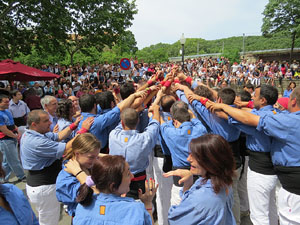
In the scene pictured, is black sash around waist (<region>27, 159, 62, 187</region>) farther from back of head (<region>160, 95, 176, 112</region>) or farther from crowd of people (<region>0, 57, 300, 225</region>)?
back of head (<region>160, 95, 176, 112</region>)

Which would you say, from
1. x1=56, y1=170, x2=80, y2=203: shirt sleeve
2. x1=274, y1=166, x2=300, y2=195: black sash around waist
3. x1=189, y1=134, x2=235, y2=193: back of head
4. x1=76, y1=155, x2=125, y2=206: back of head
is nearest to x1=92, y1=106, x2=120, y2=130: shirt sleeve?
x1=56, y1=170, x2=80, y2=203: shirt sleeve

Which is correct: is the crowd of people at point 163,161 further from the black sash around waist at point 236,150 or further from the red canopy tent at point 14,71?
the red canopy tent at point 14,71

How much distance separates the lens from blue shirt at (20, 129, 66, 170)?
2.87 meters

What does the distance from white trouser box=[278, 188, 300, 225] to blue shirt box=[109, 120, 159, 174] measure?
65.5 inches

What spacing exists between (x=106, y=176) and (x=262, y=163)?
7.45ft

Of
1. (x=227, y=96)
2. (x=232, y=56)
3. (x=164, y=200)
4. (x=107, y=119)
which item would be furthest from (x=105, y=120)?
(x=232, y=56)

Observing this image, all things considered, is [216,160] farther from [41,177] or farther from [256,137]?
[41,177]

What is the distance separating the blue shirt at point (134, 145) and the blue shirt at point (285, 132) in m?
1.30

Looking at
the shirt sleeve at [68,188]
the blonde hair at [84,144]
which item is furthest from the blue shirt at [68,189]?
the blonde hair at [84,144]

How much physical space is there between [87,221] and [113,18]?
2053cm

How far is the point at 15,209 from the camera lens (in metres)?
1.62

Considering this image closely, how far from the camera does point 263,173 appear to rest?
305 centimetres

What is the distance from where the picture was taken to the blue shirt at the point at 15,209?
157 centimetres

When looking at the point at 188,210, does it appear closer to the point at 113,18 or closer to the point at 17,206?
the point at 17,206
